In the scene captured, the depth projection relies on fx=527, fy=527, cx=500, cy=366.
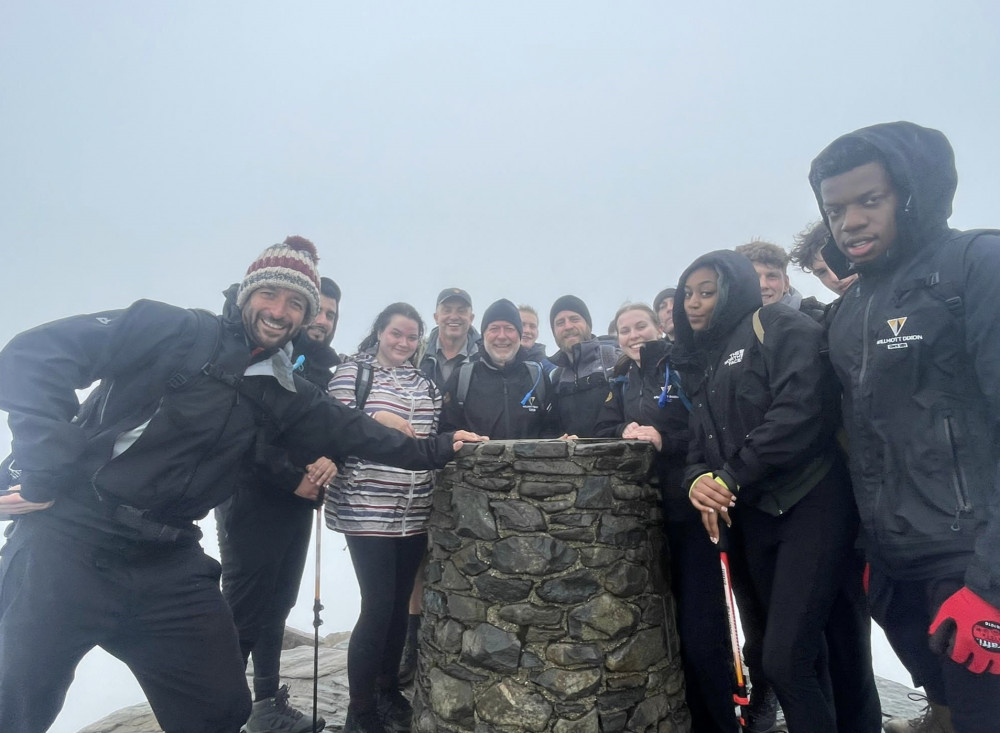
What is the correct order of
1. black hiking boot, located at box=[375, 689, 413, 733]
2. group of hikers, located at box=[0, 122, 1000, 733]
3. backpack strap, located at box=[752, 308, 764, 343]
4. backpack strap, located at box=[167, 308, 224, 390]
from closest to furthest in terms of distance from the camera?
1. group of hikers, located at box=[0, 122, 1000, 733]
2. backpack strap, located at box=[167, 308, 224, 390]
3. backpack strap, located at box=[752, 308, 764, 343]
4. black hiking boot, located at box=[375, 689, 413, 733]

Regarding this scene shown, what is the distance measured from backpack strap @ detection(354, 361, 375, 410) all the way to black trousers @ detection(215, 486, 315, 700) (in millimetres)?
913

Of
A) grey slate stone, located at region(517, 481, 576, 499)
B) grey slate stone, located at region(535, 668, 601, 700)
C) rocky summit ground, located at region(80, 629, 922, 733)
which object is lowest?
rocky summit ground, located at region(80, 629, 922, 733)

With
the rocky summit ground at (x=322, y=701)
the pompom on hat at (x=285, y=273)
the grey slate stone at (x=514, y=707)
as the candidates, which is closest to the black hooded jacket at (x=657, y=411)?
the grey slate stone at (x=514, y=707)

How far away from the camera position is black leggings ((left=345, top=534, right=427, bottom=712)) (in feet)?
12.6

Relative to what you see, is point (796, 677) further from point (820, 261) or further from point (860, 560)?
point (820, 261)

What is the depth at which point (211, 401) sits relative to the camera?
117 inches

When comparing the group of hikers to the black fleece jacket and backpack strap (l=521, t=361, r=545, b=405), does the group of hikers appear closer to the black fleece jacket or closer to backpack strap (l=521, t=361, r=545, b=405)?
the black fleece jacket

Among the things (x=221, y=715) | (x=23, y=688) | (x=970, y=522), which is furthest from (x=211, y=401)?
(x=970, y=522)

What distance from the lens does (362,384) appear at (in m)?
4.29

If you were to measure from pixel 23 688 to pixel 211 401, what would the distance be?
1514mm

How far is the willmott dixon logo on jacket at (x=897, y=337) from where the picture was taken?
7.39ft

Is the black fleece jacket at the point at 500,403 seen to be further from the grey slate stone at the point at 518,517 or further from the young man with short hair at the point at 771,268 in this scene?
the young man with short hair at the point at 771,268

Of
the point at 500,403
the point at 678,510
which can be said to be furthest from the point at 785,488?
the point at 500,403

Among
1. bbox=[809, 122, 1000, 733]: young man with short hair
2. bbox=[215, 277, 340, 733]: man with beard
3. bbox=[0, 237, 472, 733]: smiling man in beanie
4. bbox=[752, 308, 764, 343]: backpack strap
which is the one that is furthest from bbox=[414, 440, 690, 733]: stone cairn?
bbox=[809, 122, 1000, 733]: young man with short hair
